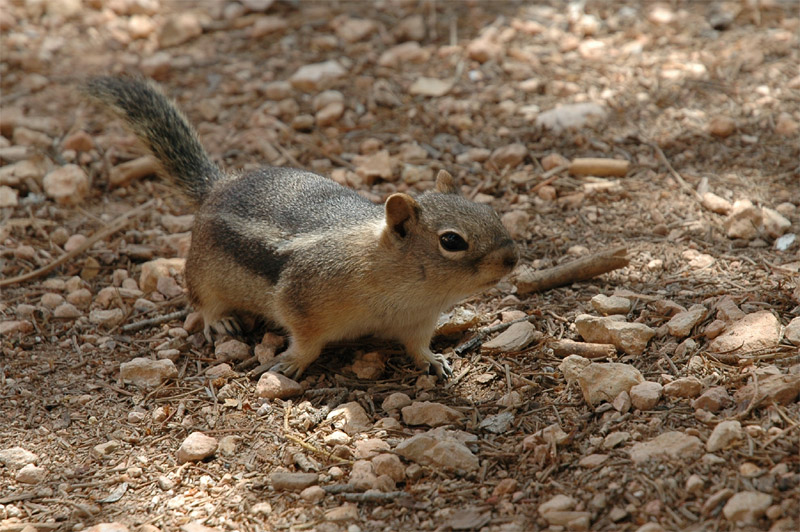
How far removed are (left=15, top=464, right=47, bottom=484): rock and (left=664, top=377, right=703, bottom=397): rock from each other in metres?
2.68

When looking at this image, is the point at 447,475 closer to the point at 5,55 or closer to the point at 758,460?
the point at 758,460

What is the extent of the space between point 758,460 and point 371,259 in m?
1.93

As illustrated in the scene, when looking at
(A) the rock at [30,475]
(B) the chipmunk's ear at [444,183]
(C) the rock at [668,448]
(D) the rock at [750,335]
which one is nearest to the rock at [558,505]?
(C) the rock at [668,448]

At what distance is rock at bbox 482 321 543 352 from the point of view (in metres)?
4.06

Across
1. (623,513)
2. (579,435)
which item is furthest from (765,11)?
(623,513)

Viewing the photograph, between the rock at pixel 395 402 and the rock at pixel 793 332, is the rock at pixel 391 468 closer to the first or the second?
the rock at pixel 395 402

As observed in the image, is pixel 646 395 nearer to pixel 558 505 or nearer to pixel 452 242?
pixel 558 505

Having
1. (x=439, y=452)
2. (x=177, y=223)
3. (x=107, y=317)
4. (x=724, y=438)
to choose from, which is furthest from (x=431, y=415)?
(x=177, y=223)

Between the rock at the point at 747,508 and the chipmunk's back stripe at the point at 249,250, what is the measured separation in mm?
2407

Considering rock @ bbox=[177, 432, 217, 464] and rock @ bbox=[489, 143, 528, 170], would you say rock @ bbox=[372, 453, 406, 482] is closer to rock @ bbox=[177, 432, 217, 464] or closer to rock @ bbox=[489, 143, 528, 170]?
rock @ bbox=[177, 432, 217, 464]

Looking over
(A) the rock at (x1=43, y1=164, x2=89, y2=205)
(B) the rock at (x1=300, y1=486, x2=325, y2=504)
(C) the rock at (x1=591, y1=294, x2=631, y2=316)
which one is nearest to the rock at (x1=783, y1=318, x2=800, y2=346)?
(C) the rock at (x1=591, y1=294, x2=631, y2=316)

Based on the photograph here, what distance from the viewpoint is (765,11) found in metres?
6.86

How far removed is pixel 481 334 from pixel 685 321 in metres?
1.03

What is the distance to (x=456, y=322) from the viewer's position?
14.2ft
